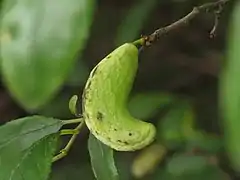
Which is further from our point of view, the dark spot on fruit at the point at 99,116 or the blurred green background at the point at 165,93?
the blurred green background at the point at 165,93

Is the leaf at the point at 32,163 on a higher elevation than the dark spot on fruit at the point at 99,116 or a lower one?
lower

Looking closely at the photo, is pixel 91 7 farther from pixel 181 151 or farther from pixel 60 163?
pixel 60 163

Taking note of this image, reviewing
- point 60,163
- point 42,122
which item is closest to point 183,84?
point 60,163

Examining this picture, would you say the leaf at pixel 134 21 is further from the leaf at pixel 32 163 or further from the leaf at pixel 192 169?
the leaf at pixel 32 163

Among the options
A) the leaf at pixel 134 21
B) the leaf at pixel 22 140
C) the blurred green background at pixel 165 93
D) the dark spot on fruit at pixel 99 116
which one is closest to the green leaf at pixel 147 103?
the blurred green background at pixel 165 93

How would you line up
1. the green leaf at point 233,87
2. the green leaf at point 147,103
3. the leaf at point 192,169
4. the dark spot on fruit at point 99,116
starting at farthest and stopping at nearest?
the green leaf at point 147,103, the leaf at point 192,169, the dark spot on fruit at point 99,116, the green leaf at point 233,87

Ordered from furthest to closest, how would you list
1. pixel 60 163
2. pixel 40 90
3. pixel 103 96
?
pixel 60 163 < pixel 40 90 < pixel 103 96

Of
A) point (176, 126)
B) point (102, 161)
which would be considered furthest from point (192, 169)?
point (102, 161)

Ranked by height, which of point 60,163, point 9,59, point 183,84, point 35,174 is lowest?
point 60,163
